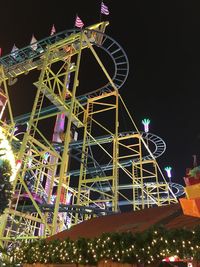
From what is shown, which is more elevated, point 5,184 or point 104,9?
point 104,9

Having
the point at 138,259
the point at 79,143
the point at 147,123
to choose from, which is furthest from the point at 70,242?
the point at 147,123

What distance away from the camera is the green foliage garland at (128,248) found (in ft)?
14.8

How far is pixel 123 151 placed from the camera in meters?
24.6

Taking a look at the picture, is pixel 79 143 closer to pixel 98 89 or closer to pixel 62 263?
pixel 98 89

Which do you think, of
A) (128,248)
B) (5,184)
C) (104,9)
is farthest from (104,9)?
(128,248)

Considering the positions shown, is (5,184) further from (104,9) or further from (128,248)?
(104,9)

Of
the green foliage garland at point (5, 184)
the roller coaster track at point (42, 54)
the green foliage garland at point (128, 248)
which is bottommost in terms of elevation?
the green foliage garland at point (128, 248)

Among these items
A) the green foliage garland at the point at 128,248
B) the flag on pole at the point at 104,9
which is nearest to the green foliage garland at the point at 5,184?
the green foliage garland at the point at 128,248

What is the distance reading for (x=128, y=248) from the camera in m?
5.01

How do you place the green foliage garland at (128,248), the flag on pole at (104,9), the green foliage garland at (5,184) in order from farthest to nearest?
the flag on pole at (104,9) → the green foliage garland at (5,184) → the green foliage garland at (128,248)

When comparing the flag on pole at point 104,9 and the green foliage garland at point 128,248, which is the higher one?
the flag on pole at point 104,9

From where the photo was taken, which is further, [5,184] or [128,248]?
[5,184]

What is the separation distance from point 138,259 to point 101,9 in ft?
36.9

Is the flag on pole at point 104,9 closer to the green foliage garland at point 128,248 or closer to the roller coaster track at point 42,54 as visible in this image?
the roller coaster track at point 42,54
